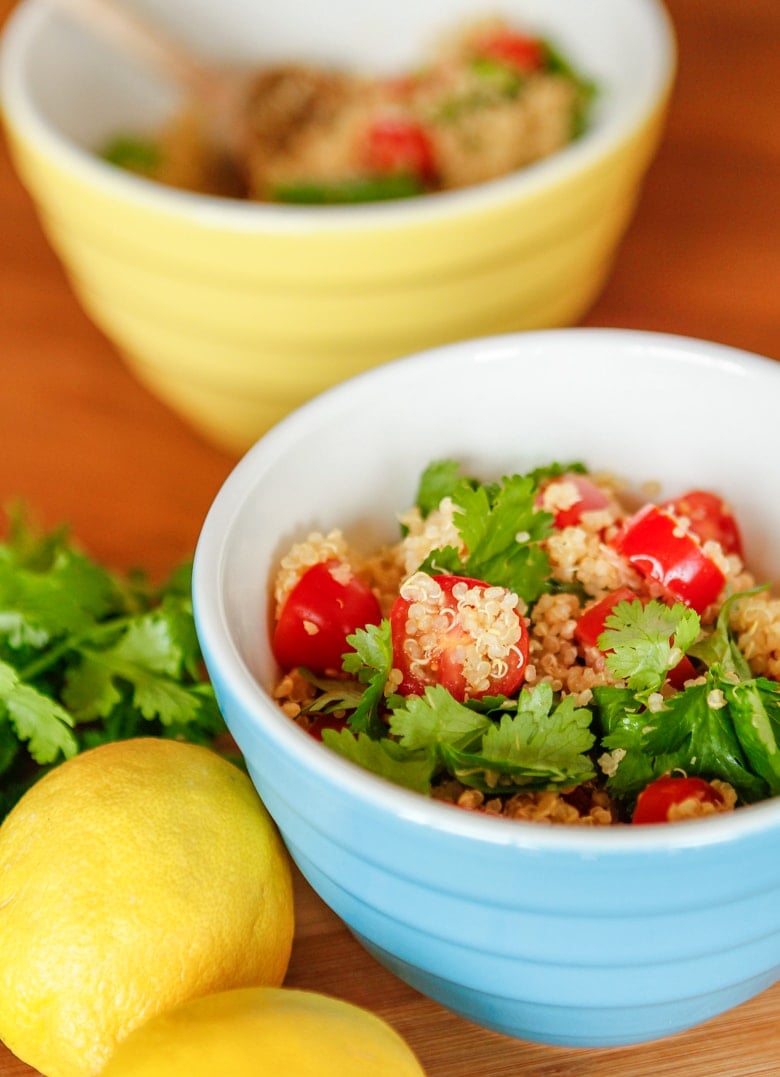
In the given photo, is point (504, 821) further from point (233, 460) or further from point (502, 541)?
point (233, 460)

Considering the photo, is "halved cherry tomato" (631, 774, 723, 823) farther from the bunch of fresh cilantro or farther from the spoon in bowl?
the spoon in bowl

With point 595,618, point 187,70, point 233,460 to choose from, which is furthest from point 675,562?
point 187,70

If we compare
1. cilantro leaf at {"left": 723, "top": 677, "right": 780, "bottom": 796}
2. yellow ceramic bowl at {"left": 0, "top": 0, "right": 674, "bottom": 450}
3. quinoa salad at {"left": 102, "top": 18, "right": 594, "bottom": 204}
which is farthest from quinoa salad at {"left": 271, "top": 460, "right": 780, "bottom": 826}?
quinoa salad at {"left": 102, "top": 18, "right": 594, "bottom": 204}

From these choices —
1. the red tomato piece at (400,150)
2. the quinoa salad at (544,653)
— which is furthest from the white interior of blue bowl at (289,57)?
the quinoa salad at (544,653)

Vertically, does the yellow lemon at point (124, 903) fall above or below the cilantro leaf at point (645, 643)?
below

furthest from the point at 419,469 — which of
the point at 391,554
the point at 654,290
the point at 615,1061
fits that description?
the point at 654,290

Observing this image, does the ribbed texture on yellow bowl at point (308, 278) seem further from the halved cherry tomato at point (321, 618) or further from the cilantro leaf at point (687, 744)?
the cilantro leaf at point (687, 744)

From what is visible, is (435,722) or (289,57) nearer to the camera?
(435,722)
